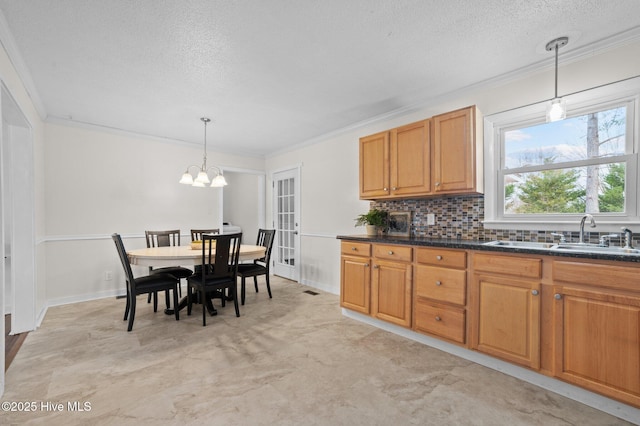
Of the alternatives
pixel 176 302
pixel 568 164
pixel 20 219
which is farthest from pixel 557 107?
pixel 20 219

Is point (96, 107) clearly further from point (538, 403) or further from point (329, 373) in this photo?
point (538, 403)

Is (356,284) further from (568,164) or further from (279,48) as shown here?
(279,48)

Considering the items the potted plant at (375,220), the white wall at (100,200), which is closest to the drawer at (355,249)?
the potted plant at (375,220)

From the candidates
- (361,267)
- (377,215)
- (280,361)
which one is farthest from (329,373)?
(377,215)

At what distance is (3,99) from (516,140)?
14.1 feet

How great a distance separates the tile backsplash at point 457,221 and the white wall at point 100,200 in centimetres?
368

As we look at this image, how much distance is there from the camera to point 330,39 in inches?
83.5

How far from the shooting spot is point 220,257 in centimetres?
311

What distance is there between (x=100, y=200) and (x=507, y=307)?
16.1 ft

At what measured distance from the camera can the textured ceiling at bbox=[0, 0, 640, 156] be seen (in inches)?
71.6

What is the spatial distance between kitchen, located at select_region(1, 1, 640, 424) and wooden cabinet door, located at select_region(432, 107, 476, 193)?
1.10 feet

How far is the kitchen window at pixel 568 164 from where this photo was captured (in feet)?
6.91

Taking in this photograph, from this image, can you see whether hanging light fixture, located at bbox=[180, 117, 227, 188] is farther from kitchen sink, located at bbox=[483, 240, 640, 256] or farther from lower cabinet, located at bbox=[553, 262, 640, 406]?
lower cabinet, located at bbox=[553, 262, 640, 406]

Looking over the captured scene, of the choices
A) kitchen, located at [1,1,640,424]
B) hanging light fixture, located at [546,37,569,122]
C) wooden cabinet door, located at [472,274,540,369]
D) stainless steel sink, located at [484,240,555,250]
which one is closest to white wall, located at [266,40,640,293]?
kitchen, located at [1,1,640,424]
